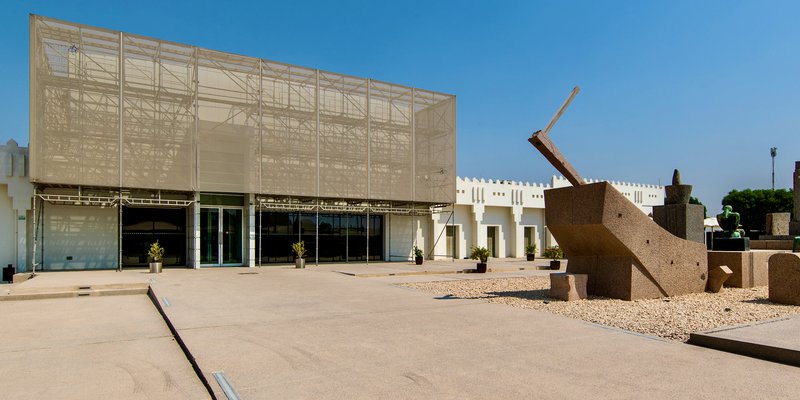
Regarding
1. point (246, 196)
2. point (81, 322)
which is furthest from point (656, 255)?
point (246, 196)

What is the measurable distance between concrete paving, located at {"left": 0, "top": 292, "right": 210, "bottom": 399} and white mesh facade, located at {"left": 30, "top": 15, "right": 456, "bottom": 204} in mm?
10684

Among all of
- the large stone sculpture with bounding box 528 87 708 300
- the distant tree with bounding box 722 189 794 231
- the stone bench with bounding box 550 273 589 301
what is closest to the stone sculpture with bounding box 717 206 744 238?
the large stone sculpture with bounding box 528 87 708 300

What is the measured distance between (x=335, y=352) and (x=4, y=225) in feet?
63.4

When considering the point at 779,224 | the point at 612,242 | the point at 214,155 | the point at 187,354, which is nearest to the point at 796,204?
the point at 779,224

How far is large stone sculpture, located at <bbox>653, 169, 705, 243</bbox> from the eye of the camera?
12.9 m

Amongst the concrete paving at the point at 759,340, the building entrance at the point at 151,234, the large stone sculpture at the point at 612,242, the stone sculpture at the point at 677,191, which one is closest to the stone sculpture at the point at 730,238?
the stone sculpture at the point at 677,191

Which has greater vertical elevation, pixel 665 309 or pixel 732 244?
pixel 732 244

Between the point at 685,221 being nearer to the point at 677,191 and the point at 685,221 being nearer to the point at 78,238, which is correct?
the point at 677,191

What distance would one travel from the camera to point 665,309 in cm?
968

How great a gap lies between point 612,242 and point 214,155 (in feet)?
54.7

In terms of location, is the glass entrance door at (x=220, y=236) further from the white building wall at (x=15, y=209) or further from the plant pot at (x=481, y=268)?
the plant pot at (x=481, y=268)

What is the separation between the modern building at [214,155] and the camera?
19.2 meters

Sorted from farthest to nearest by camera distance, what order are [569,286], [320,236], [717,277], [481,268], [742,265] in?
[320,236]
[481,268]
[742,265]
[717,277]
[569,286]

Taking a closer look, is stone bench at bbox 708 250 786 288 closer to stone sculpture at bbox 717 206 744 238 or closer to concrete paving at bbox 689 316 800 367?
stone sculpture at bbox 717 206 744 238
